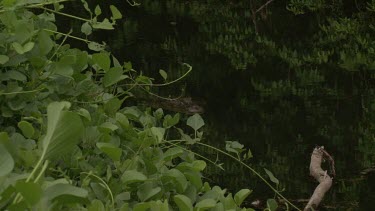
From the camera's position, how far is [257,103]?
7.46m

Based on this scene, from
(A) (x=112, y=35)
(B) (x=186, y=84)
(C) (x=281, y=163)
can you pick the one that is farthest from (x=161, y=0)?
(C) (x=281, y=163)

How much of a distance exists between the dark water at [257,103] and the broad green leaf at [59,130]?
289cm

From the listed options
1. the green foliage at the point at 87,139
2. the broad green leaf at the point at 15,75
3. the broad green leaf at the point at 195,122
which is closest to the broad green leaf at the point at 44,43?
the green foliage at the point at 87,139

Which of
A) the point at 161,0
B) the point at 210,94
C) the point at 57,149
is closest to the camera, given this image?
the point at 57,149

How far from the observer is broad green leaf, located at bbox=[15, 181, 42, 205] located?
968mm

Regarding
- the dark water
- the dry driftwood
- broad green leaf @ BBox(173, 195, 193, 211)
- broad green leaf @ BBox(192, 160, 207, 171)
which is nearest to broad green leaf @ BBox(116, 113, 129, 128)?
broad green leaf @ BBox(192, 160, 207, 171)

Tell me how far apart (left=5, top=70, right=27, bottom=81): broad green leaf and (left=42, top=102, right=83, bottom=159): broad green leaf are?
2.26ft

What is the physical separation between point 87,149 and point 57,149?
64 cm

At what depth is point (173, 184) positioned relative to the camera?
1.68 meters

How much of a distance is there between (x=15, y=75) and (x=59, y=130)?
0.72 meters

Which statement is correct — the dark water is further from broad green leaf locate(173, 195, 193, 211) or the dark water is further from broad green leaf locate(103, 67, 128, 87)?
broad green leaf locate(173, 195, 193, 211)

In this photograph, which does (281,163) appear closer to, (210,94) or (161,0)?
(210,94)

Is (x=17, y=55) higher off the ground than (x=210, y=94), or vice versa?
(x=17, y=55)

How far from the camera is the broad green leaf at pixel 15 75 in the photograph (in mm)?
1729
